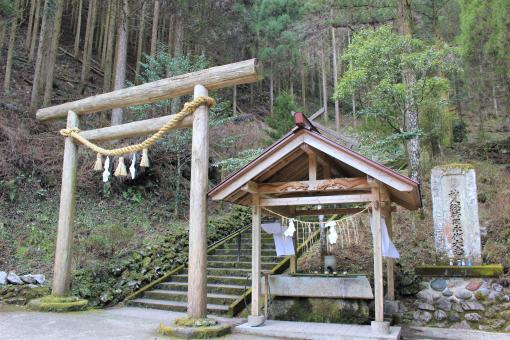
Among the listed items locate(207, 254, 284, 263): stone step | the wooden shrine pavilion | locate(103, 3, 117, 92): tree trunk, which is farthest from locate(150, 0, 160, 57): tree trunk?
the wooden shrine pavilion

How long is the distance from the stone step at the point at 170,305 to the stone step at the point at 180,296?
13 cm

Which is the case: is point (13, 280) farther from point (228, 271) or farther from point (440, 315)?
point (440, 315)

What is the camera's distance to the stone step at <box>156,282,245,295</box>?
27.1 ft

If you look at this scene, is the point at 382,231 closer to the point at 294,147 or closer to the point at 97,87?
the point at 294,147

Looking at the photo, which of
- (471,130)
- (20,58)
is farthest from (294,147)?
(471,130)

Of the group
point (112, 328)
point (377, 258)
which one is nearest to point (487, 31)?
point (377, 258)

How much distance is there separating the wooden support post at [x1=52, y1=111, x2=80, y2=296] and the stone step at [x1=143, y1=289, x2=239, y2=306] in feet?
5.93

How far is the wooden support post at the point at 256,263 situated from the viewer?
6289mm

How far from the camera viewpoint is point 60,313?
23.4 feet

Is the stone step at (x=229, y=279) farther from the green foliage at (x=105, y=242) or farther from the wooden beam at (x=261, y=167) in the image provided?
the wooden beam at (x=261, y=167)

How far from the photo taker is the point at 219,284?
869 cm

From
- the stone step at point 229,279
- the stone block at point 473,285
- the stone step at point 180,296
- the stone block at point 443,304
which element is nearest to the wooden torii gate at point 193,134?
the stone step at point 180,296

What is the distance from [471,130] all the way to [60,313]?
2571cm

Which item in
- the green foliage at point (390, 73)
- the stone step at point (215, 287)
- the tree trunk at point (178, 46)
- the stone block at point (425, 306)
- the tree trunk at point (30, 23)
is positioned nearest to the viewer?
the stone block at point (425, 306)
